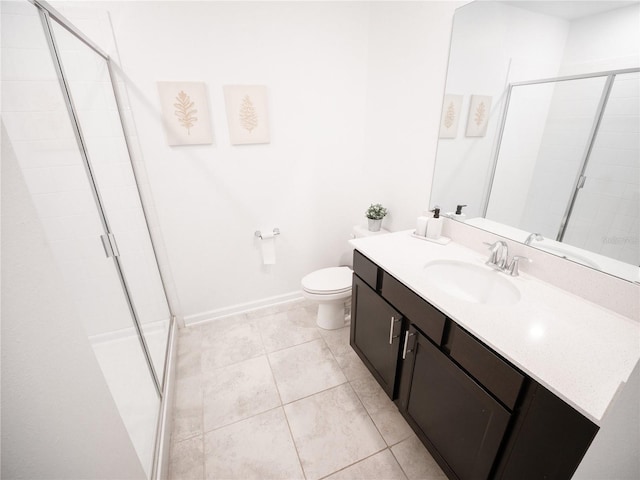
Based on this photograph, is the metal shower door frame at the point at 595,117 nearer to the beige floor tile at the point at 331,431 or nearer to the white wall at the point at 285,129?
the white wall at the point at 285,129

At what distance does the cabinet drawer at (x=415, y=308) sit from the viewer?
1.06m

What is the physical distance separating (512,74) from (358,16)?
1265 millimetres

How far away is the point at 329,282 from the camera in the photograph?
6.77 feet

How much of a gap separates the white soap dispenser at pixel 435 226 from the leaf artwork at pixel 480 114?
1.65ft

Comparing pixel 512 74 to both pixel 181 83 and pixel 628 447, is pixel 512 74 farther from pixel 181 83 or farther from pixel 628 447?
pixel 181 83

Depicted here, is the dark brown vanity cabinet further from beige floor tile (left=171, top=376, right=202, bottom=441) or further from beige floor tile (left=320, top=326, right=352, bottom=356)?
beige floor tile (left=171, top=376, right=202, bottom=441)

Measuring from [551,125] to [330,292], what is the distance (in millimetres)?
1490

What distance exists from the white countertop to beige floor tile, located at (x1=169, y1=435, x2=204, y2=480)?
132 cm

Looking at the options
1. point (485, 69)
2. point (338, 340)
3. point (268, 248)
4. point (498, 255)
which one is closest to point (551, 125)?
point (485, 69)

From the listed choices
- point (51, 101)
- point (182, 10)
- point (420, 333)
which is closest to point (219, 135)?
point (182, 10)

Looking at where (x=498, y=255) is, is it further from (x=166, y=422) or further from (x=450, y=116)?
(x=166, y=422)

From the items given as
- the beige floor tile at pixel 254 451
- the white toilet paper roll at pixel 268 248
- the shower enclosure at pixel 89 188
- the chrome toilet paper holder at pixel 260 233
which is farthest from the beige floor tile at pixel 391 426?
the chrome toilet paper holder at pixel 260 233

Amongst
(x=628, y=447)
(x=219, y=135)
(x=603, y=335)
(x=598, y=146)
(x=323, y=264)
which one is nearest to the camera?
(x=628, y=447)

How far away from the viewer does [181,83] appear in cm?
170
